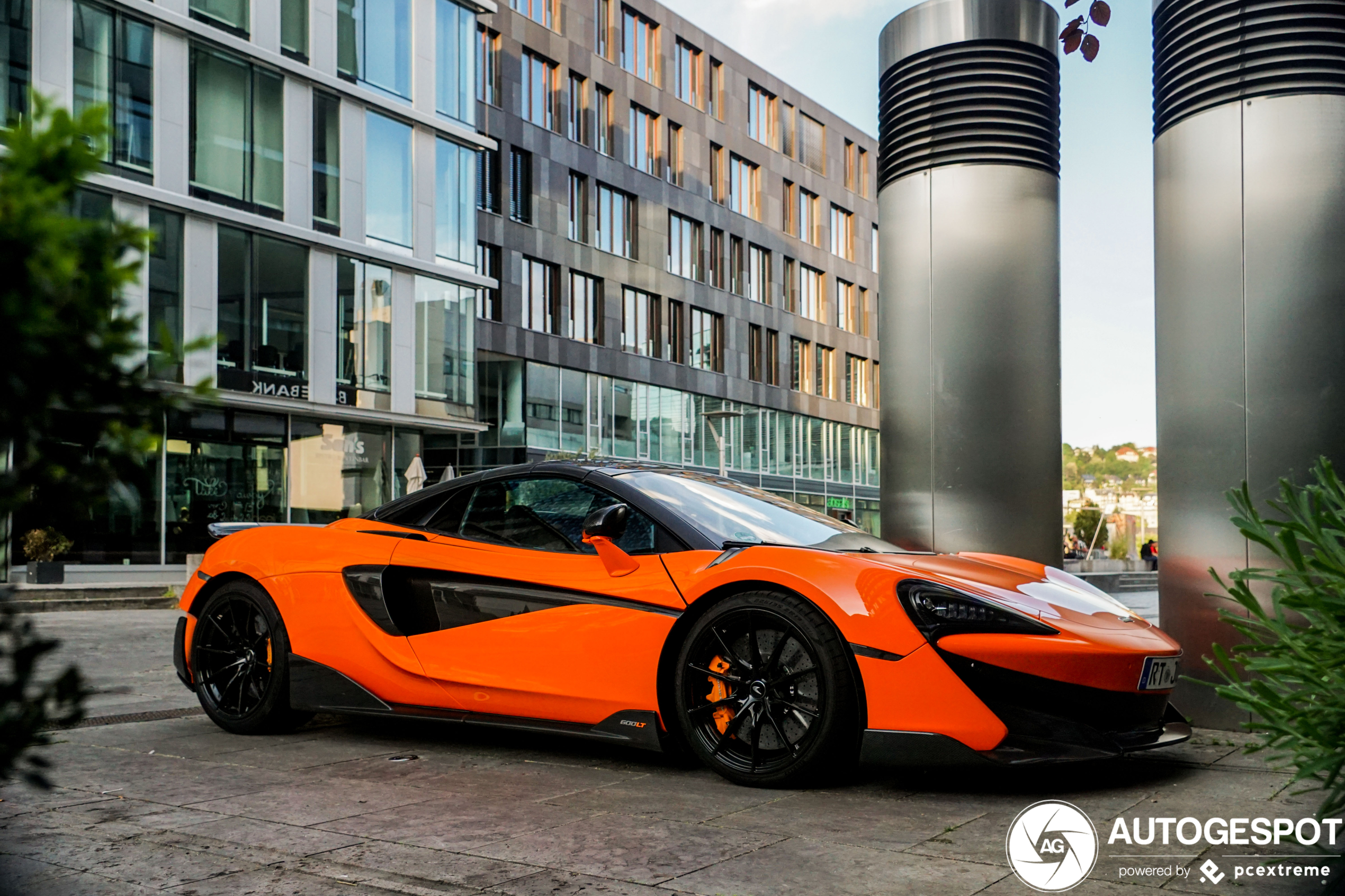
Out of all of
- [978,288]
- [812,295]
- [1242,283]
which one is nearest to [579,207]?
[812,295]

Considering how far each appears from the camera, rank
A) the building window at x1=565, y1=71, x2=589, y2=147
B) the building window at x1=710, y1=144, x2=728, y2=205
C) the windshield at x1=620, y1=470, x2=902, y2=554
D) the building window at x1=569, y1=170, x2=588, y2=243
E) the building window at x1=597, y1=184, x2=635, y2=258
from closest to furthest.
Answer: the windshield at x1=620, y1=470, x2=902, y2=554 → the building window at x1=565, y1=71, x2=589, y2=147 → the building window at x1=569, y1=170, x2=588, y2=243 → the building window at x1=597, y1=184, x2=635, y2=258 → the building window at x1=710, y1=144, x2=728, y2=205

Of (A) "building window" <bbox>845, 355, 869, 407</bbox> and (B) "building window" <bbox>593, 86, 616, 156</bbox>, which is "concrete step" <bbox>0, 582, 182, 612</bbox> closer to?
(B) "building window" <bbox>593, 86, 616, 156</bbox>

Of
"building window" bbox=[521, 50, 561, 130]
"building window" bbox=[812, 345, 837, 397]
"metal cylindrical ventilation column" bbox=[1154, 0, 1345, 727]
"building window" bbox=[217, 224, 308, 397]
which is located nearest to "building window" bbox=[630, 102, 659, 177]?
"building window" bbox=[521, 50, 561, 130]

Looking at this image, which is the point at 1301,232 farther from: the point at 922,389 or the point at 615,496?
the point at 615,496

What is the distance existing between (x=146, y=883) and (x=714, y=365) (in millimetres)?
45768

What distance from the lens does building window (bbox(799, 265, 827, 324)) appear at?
180 feet

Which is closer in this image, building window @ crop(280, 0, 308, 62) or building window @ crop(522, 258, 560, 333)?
building window @ crop(280, 0, 308, 62)

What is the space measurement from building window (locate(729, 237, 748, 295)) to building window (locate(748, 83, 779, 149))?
4.80 metres

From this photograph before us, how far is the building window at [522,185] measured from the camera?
39844 millimetres

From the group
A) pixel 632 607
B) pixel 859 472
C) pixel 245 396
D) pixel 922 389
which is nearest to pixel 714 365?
pixel 859 472

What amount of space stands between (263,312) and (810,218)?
109ft

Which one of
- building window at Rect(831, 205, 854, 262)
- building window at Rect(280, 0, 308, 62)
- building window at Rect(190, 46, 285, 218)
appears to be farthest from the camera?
building window at Rect(831, 205, 854, 262)

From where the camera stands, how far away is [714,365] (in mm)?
48750

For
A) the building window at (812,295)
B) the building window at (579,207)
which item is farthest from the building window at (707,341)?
the building window at (812,295)
